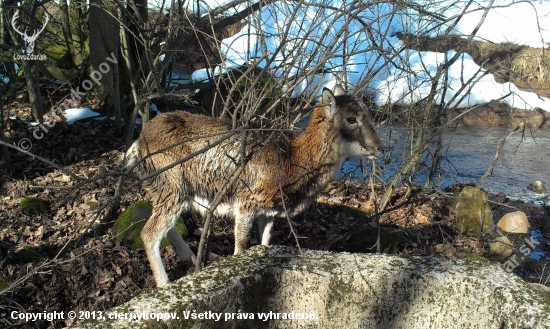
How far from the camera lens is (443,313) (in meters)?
3.29

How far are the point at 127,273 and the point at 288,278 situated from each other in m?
3.17

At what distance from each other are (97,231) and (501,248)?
6038 millimetres

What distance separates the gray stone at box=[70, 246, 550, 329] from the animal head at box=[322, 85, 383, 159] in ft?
8.60

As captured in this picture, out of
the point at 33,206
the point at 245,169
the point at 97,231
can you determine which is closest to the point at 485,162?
the point at 245,169

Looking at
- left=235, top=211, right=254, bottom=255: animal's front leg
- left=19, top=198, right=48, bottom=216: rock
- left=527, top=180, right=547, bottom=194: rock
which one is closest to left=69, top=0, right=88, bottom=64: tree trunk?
left=19, top=198, right=48, bottom=216: rock

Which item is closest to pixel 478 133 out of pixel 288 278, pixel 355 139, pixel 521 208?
pixel 521 208

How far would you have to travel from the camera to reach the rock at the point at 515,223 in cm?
872

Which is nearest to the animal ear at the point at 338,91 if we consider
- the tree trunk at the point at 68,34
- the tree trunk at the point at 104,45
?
the tree trunk at the point at 104,45

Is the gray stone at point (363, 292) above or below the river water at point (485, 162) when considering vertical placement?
below

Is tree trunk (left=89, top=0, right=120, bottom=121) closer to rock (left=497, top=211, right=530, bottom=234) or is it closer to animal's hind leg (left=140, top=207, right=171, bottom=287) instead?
animal's hind leg (left=140, top=207, right=171, bottom=287)

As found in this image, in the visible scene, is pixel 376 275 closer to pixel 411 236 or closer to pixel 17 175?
pixel 411 236

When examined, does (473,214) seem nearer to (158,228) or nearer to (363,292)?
(158,228)

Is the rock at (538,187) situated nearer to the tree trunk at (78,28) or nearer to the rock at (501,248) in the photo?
the rock at (501,248)

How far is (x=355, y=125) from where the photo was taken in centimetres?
601
